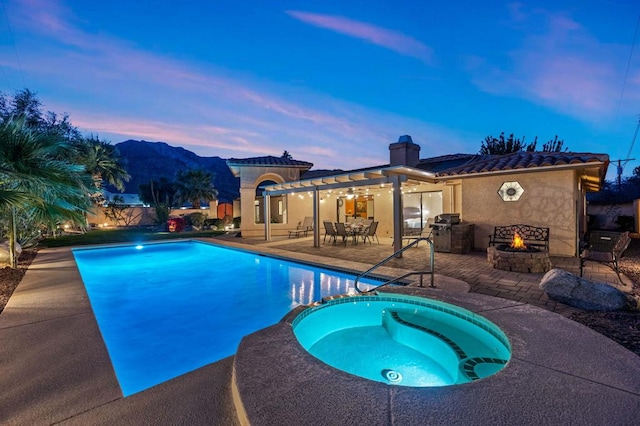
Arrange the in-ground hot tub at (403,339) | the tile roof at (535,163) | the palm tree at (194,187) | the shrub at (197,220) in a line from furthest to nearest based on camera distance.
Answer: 1. the palm tree at (194,187)
2. the shrub at (197,220)
3. the tile roof at (535,163)
4. the in-ground hot tub at (403,339)

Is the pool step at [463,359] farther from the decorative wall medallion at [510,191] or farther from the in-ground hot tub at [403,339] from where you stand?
the decorative wall medallion at [510,191]

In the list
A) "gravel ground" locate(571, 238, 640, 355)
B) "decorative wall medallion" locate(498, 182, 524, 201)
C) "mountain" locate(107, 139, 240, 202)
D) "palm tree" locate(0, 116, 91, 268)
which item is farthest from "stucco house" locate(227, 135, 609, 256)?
"mountain" locate(107, 139, 240, 202)

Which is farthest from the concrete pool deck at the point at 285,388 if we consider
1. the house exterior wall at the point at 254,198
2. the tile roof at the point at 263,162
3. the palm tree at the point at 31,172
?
the tile roof at the point at 263,162

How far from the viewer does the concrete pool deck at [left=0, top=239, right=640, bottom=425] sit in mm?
2018

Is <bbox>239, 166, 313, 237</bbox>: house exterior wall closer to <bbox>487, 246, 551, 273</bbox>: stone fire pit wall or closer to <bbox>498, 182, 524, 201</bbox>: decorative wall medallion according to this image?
<bbox>498, 182, 524, 201</bbox>: decorative wall medallion

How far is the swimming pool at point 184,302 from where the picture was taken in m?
4.28

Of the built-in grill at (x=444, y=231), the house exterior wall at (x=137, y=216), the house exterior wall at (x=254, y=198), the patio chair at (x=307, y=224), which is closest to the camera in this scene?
the built-in grill at (x=444, y=231)

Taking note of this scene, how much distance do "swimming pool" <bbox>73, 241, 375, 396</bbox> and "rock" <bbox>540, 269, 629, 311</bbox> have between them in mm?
3871

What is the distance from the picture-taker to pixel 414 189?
1434 cm

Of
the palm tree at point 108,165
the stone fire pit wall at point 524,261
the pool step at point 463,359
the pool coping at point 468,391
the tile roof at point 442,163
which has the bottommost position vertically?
the pool step at point 463,359

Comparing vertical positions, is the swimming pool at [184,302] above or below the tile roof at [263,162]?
below

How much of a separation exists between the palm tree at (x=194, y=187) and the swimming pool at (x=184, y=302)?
1913cm

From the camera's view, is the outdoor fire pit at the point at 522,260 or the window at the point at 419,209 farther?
the window at the point at 419,209

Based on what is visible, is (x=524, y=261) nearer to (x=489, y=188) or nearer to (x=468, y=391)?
(x=489, y=188)
